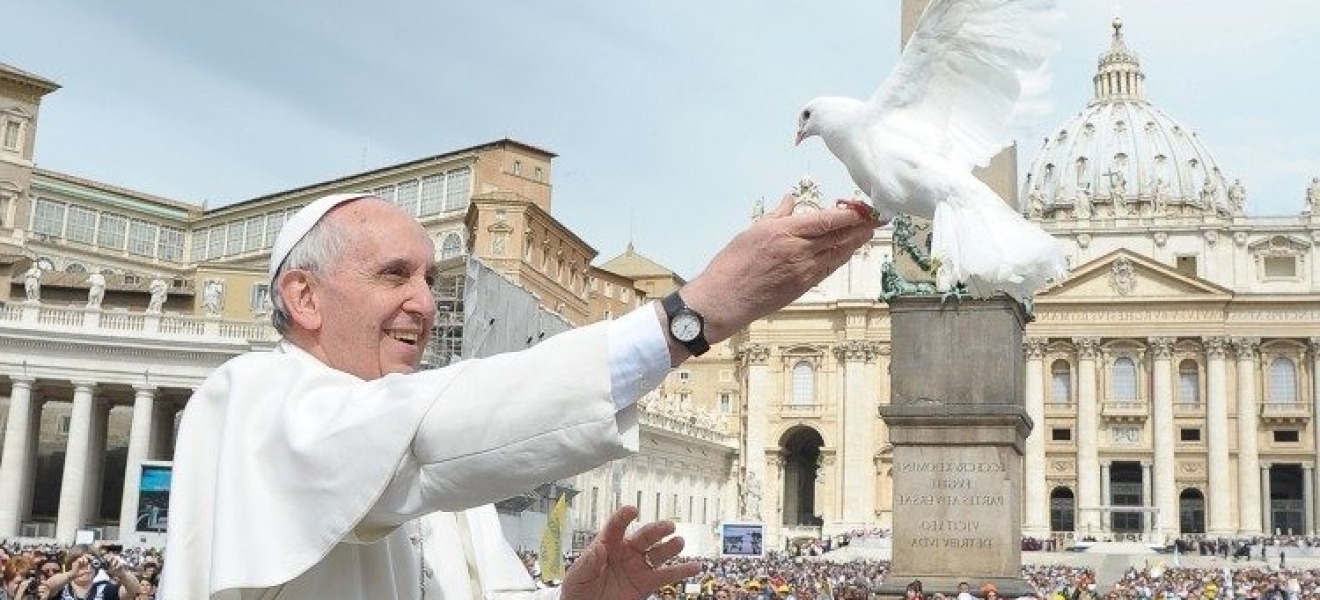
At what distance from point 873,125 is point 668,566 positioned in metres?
1.13

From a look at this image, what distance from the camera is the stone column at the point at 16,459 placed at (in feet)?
139

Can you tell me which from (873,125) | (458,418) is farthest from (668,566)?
(873,125)

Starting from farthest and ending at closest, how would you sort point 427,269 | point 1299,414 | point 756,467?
point 756,467 < point 1299,414 < point 427,269

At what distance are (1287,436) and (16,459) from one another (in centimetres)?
6955

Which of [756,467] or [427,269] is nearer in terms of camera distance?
[427,269]

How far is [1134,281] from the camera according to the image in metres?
84.6

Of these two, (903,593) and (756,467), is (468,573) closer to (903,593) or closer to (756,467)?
(903,593)

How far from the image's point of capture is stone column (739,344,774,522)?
88.6 meters

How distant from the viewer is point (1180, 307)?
83.6 m

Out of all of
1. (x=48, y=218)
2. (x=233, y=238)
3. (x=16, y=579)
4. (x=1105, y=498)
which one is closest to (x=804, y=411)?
(x=1105, y=498)

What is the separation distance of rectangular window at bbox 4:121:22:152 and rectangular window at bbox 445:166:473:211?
746 inches

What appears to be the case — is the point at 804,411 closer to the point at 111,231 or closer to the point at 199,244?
the point at 199,244

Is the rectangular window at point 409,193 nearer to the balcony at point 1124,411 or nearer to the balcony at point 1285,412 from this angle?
the balcony at point 1124,411

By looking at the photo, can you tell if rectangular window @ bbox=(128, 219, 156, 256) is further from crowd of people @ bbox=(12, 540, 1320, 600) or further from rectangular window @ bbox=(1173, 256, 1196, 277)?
rectangular window @ bbox=(1173, 256, 1196, 277)
